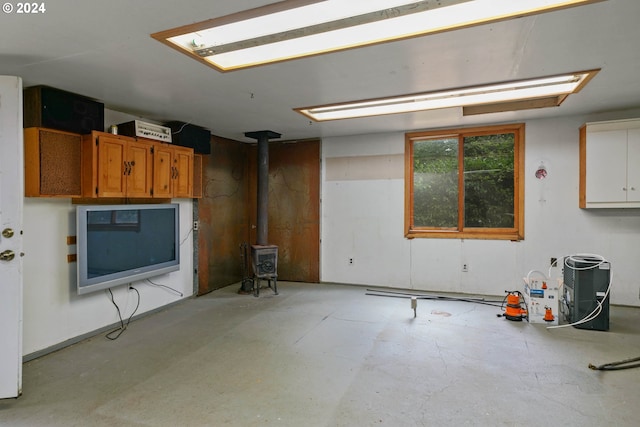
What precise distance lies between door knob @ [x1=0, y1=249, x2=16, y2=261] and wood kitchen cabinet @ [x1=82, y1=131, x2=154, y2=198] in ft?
3.15

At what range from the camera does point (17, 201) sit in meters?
2.42

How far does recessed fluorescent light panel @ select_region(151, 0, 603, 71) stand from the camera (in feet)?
6.38

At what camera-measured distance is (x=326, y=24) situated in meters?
2.11

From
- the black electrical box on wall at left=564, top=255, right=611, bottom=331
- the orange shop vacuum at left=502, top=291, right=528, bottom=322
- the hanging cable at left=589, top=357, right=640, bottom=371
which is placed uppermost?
the black electrical box on wall at left=564, top=255, right=611, bottom=331

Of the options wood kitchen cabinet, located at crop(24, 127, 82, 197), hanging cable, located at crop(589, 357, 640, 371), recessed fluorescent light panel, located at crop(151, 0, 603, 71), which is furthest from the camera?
wood kitchen cabinet, located at crop(24, 127, 82, 197)

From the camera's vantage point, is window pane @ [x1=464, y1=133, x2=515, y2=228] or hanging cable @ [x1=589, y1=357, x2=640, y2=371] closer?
hanging cable @ [x1=589, y1=357, x2=640, y2=371]

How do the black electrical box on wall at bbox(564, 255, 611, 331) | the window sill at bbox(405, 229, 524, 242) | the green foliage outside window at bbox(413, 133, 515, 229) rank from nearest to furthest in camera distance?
1. the black electrical box on wall at bbox(564, 255, 611, 331)
2. the window sill at bbox(405, 229, 524, 242)
3. the green foliage outside window at bbox(413, 133, 515, 229)

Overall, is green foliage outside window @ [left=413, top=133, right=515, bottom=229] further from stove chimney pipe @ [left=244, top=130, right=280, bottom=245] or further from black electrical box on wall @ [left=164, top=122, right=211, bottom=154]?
black electrical box on wall @ [left=164, top=122, right=211, bottom=154]

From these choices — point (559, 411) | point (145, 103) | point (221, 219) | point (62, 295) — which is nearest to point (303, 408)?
point (559, 411)

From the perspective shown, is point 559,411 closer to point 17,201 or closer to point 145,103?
point 17,201

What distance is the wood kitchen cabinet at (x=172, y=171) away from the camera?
3982 mm

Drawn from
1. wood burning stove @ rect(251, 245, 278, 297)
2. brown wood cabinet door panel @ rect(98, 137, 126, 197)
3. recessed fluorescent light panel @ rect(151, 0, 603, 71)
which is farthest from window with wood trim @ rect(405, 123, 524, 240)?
brown wood cabinet door panel @ rect(98, 137, 126, 197)

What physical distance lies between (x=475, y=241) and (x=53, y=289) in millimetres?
5070

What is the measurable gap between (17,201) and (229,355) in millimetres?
1991
